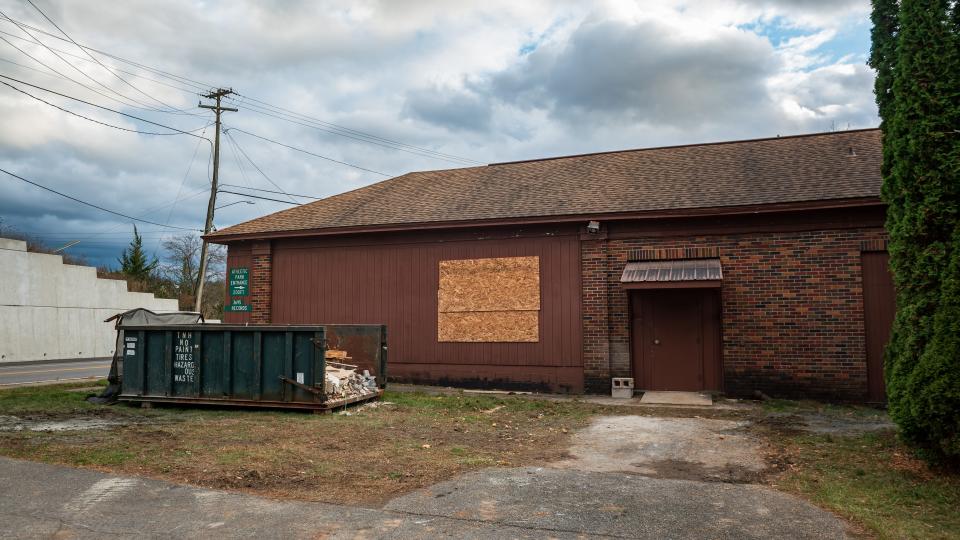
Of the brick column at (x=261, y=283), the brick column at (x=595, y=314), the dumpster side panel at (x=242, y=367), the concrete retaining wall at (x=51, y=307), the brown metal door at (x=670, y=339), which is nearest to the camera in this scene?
the dumpster side panel at (x=242, y=367)

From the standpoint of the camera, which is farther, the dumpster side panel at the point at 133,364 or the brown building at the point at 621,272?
the brown building at the point at 621,272

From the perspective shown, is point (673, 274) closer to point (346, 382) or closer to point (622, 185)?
point (622, 185)

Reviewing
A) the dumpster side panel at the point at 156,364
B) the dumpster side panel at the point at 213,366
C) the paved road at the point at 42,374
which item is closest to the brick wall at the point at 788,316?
the dumpster side panel at the point at 213,366

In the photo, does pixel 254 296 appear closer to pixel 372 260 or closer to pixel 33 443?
pixel 372 260

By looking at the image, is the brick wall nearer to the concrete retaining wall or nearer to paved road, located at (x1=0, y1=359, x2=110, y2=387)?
paved road, located at (x1=0, y1=359, x2=110, y2=387)

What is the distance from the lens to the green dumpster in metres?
10.2

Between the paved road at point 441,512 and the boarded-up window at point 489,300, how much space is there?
7742 mm

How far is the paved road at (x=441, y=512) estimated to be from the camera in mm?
4758

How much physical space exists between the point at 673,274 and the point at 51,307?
25.2 meters

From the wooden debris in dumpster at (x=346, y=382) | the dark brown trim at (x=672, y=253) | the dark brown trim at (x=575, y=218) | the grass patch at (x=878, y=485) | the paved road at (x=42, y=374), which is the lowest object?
the grass patch at (x=878, y=485)

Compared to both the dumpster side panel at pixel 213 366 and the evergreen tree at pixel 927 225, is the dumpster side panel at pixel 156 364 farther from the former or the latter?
the evergreen tree at pixel 927 225

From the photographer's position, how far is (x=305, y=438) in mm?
8328

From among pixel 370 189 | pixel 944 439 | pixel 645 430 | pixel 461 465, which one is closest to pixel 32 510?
pixel 461 465

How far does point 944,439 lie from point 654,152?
1178 cm
